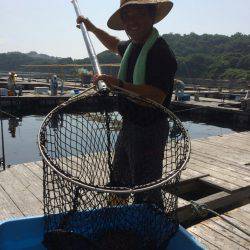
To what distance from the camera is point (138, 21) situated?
102 inches

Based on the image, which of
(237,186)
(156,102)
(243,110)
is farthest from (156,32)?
(243,110)

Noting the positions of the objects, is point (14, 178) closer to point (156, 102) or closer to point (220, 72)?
point (156, 102)

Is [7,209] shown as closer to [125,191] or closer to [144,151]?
[144,151]

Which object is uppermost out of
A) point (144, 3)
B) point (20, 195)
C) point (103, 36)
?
point (144, 3)

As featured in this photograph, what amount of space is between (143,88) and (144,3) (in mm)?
602

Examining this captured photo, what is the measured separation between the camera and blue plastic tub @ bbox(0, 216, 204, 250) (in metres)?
2.30

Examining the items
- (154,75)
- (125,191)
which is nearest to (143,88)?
(154,75)

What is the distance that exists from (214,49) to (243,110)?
8717 centimetres

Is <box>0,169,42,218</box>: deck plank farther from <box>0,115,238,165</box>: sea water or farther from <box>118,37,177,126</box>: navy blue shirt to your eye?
<box>0,115,238,165</box>: sea water

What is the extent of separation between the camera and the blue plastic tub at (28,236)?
7.55 feet

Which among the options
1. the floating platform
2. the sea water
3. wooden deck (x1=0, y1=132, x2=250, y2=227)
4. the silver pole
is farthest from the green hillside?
the silver pole

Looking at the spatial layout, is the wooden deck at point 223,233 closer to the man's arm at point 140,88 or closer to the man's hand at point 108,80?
the man's arm at point 140,88

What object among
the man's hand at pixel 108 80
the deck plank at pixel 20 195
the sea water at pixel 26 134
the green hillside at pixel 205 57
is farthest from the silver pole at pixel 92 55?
the green hillside at pixel 205 57

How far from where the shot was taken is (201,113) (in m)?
20.4
